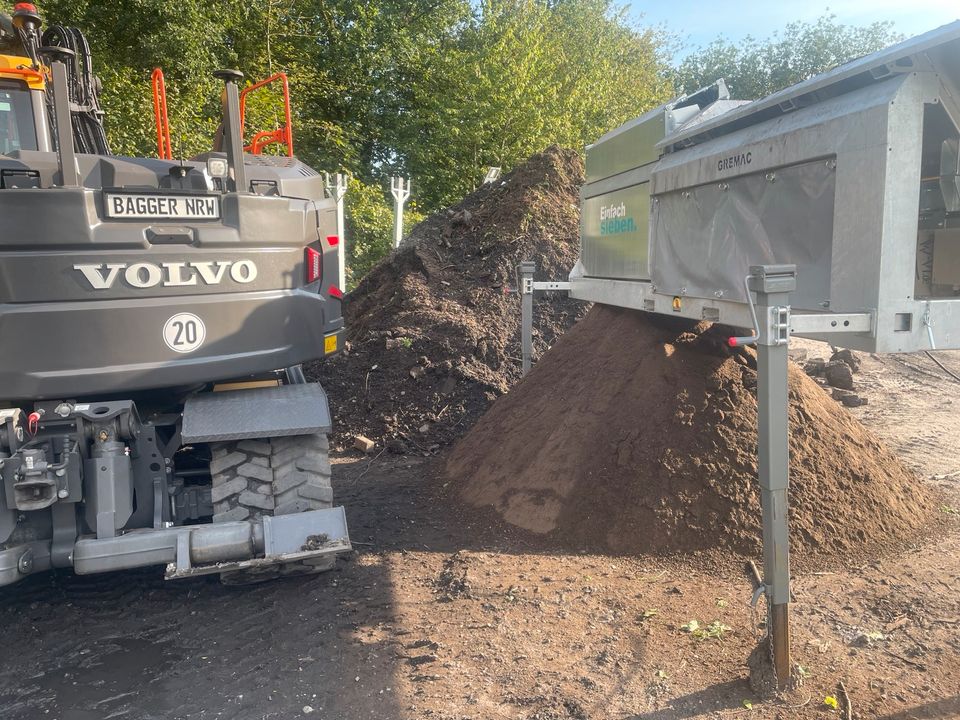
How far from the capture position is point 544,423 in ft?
17.9

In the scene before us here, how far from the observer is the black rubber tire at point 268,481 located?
12.4 ft

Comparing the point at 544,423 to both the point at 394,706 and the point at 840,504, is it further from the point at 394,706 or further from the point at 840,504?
the point at 394,706

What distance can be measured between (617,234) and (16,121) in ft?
11.8

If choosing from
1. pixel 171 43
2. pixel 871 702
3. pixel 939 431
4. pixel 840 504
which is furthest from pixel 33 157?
pixel 171 43

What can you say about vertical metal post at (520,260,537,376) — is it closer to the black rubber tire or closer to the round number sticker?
the black rubber tire

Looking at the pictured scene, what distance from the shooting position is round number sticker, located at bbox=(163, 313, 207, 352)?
3.52 m

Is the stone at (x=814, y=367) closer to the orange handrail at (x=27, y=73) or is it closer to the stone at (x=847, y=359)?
the stone at (x=847, y=359)

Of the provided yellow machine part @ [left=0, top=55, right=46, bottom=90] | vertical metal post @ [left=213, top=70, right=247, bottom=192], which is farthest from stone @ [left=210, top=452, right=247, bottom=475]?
yellow machine part @ [left=0, top=55, right=46, bottom=90]

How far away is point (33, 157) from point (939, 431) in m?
7.49

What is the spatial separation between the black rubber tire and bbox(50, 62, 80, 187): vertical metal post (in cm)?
143

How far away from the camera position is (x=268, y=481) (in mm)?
3826

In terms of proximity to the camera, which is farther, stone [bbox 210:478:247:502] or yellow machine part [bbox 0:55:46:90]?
yellow machine part [bbox 0:55:46:90]

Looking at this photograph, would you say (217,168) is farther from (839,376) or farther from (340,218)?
(839,376)

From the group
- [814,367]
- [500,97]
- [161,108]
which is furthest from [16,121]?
[500,97]
